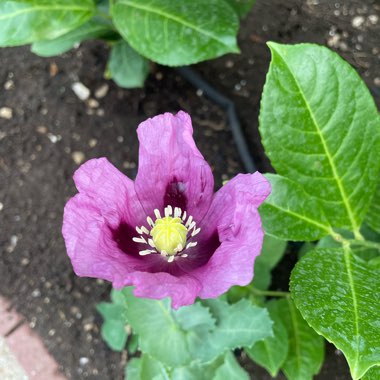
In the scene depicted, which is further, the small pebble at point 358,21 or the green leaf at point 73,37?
the small pebble at point 358,21

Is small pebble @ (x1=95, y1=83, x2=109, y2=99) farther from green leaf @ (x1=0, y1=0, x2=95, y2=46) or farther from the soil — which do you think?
green leaf @ (x1=0, y1=0, x2=95, y2=46)

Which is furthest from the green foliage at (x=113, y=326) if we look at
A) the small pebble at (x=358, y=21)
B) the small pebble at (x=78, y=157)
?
the small pebble at (x=358, y=21)

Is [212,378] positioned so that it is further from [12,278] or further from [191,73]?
[191,73]

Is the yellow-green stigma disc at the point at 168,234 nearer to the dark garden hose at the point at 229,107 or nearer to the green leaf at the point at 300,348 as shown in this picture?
the green leaf at the point at 300,348

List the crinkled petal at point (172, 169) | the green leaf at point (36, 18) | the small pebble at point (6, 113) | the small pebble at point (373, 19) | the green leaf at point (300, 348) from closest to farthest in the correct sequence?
1. the crinkled petal at point (172, 169)
2. the green leaf at point (36, 18)
3. the green leaf at point (300, 348)
4. the small pebble at point (373, 19)
5. the small pebble at point (6, 113)

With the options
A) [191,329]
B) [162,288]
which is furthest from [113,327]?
[162,288]

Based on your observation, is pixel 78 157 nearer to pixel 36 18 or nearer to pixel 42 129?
pixel 42 129
